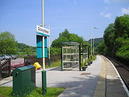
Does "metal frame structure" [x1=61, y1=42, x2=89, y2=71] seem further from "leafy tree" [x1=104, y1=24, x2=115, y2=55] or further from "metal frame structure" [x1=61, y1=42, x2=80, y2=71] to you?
"leafy tree" [x1=104, y1=24, x2=115, y2=55]

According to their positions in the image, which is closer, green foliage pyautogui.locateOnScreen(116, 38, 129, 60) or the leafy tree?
green foliage pyautogui.locateOnScreen(116, 38, 129, 60)

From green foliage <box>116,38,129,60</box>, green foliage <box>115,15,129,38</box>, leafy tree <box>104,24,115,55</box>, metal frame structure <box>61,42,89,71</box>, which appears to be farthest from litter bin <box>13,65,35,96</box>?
leafy tree <box>104,24,115,55</box>

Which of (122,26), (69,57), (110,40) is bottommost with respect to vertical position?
(69,57)

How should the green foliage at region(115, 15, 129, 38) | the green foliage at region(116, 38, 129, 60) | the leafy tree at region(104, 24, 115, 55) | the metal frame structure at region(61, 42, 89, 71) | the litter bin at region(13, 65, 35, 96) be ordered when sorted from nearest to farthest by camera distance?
the litter bin at region(13, 65, 35, 96), the metal frame structure at region(61, 42, 89, 71), the green foliage at region(116, 38, 129, 60), the green foliage at region(115, 15, 129, 38), the leafy tree at region(104, 24, 115, 55)

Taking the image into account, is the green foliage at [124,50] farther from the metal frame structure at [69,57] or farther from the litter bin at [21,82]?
the litter bin at [21,82]

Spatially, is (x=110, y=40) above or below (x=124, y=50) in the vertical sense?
above

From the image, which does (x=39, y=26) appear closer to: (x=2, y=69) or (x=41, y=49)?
(x=41, y=49)

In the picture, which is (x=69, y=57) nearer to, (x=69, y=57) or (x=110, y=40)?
(x=69, y=57)

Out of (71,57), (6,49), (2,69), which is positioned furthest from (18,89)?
(6,49)

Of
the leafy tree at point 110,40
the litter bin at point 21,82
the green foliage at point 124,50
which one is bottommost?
the litter bin at point 21,82

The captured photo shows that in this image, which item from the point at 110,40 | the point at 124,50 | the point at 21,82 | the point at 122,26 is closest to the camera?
the point at 21,82

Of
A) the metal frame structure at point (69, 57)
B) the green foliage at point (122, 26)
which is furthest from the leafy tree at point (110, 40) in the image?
the metal frame structure at point (69, 57)

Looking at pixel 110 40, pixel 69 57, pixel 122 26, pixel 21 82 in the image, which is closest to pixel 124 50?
pixel 69 57

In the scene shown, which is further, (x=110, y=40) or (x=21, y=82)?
(x=110, y=40)
